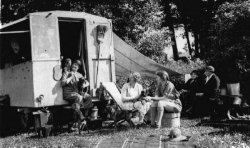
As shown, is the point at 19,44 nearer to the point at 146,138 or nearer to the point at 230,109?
the point at 146,138

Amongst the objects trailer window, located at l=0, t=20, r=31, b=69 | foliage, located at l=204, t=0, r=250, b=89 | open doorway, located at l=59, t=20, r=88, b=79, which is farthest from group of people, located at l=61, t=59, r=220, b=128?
foliage, located at l=204, t=0, r=250, b=89

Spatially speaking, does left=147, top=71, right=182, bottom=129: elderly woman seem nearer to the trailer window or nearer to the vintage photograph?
the vintage photograph

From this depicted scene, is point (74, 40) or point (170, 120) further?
point (74, 40)

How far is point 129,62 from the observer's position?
11500 mm

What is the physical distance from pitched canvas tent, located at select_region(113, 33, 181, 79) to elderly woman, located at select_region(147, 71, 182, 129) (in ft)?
8.51

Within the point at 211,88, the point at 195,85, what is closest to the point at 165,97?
the point at 211,88

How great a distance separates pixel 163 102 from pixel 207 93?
2183 mm

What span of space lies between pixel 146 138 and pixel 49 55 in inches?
136

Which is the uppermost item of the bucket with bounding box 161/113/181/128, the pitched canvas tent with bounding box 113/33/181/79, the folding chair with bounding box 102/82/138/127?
the pitched canvas tent with bounding box 113/33/181/79

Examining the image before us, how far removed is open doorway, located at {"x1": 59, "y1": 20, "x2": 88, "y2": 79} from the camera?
995 centimetres

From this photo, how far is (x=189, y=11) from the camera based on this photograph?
30.3 meters

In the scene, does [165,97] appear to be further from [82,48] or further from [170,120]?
[82,48]

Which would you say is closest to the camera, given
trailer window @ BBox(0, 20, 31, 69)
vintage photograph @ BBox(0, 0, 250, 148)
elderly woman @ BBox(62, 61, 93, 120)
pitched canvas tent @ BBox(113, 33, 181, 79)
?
vintage photograph @ BBox(0, 0, 250, 148)

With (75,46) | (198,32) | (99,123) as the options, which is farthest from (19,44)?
(198,32)
